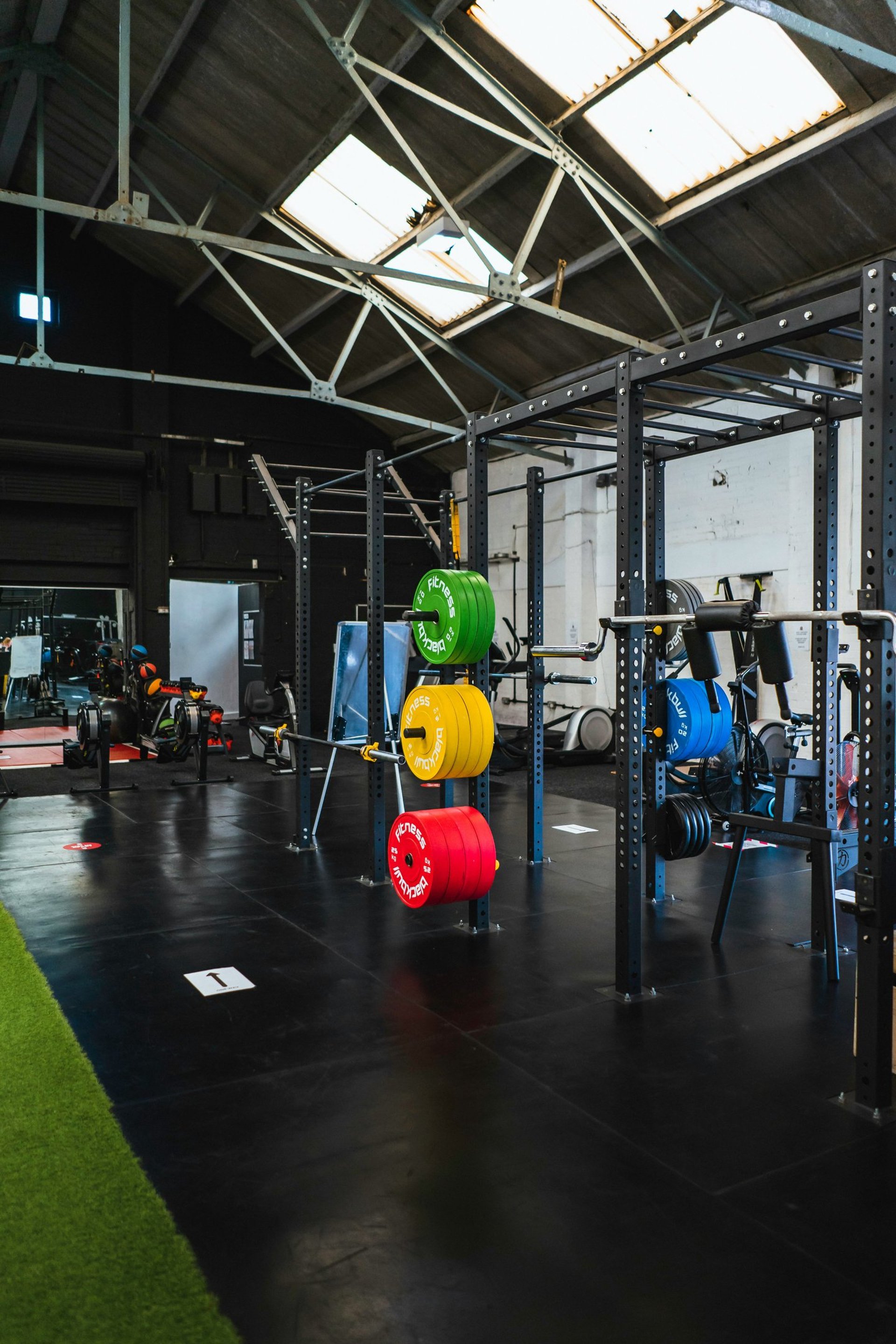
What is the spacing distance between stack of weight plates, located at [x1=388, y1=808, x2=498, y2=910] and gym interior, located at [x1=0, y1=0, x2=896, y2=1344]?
3 cm

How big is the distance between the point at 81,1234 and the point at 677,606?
→ 15.4ft

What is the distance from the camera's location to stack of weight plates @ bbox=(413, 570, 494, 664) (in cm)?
396

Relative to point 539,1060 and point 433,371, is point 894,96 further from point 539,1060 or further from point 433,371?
point 539,1060

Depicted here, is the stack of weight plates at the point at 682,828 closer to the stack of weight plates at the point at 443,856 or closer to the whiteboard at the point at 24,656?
the stack of weight plates at the point at 443,856

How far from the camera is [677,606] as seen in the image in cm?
585

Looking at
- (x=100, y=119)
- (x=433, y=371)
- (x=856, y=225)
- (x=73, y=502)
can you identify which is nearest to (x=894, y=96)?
(x=856, y=225)

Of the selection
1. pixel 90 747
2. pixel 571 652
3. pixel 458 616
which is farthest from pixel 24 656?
pixel 458 616

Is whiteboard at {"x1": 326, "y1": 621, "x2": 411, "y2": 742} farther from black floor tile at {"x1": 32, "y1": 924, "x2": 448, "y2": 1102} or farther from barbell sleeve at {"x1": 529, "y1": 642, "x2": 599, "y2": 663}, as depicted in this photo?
black floor tile at {"x1": 32, "y1": 924, "x2": 448, "y2": 1102}

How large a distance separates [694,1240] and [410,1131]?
0.78 metres

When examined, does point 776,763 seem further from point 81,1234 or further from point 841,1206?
point 81,1234

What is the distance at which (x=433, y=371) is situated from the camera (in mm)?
9969

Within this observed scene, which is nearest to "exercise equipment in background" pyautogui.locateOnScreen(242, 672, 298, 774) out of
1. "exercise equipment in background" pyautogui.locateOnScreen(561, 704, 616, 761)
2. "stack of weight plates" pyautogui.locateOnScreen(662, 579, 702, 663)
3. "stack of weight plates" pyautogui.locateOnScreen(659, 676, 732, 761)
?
"exercise equipment in background" pyautogui.locateOnScreen(561, 704, 616, 761)

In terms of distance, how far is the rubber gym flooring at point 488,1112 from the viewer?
6.07 ft

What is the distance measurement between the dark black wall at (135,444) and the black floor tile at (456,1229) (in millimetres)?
10307
